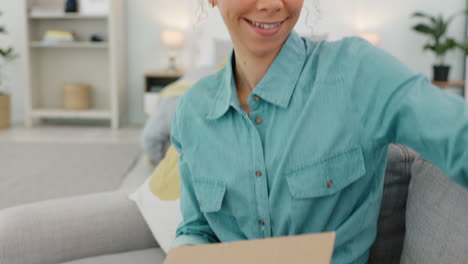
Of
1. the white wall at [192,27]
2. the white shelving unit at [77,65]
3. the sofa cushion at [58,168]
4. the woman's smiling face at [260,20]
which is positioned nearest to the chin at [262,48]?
the woman's smiling face at [260,20]

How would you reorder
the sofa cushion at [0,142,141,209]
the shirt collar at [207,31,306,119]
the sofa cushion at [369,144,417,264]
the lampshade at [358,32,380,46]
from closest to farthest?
the shirt collar at [207,31,306,119], the sofa cushion at [369,144,417,264], the sofa cushion at [0,142,141,209], the lampshade at [358,32,380,46]

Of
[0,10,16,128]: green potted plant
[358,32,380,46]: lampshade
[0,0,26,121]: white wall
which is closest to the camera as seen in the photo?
[358,32,380,46]: lampshade

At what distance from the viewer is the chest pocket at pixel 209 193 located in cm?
88

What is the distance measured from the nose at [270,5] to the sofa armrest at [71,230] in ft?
2.29

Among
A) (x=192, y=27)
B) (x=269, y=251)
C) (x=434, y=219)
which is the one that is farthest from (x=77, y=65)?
(x=269, y=251)

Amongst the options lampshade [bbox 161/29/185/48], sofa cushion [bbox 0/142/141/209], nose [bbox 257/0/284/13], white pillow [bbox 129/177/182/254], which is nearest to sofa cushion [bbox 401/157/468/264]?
nose [bbox 257/0/284/13]

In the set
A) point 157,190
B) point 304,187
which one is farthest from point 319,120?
point 157,190

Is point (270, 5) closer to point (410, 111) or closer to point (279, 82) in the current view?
point (279, 82)

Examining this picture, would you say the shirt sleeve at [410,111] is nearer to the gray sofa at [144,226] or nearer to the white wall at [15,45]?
the gray sofa at [144,226]

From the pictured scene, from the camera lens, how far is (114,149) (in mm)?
4129

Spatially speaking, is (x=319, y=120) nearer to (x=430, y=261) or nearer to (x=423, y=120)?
(x=423, y=120)

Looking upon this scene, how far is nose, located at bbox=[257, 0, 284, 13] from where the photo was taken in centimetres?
77

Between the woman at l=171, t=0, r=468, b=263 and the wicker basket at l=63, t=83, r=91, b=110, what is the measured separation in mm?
4713

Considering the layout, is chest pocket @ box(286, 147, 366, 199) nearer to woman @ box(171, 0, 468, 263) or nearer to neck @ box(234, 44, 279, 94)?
woman @ box(171, 0, 468, 263)
